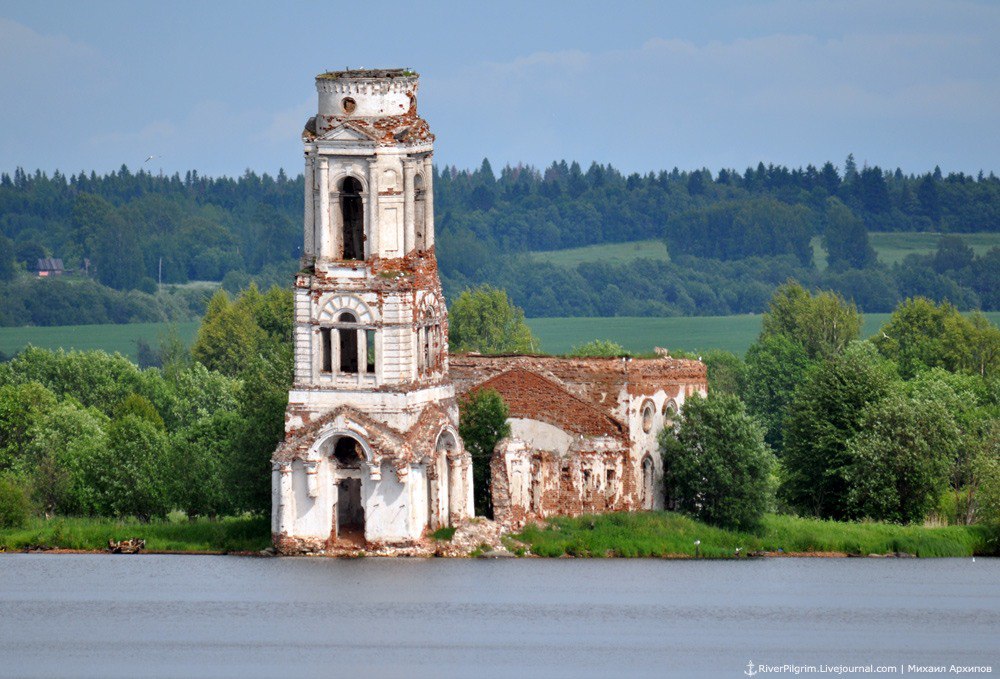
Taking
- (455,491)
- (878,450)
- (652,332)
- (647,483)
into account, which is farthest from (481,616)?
(652,332)

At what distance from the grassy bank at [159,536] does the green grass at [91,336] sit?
233 ft

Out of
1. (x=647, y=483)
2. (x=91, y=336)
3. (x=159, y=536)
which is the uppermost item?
(x=91, y=336)

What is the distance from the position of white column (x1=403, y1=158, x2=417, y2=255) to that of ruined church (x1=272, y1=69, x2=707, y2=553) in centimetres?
2

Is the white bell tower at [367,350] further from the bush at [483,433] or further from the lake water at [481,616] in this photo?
the lake water at [481,616]

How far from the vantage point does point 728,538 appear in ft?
222

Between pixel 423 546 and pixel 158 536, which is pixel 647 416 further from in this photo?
pixel 158 536

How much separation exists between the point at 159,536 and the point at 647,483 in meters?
10.9

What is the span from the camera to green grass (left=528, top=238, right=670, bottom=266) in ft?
627

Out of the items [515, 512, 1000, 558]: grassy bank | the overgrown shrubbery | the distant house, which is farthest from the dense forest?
[515, 512, 1000, 558]: grassy bank

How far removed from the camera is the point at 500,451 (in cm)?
6688

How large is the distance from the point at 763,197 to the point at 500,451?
434ft

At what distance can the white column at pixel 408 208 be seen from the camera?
218 feet

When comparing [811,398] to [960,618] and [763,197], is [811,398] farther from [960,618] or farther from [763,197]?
[763,197]

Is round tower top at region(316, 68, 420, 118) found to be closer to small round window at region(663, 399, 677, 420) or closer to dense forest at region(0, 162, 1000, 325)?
small round window at region(663, 399, 677, 420)
